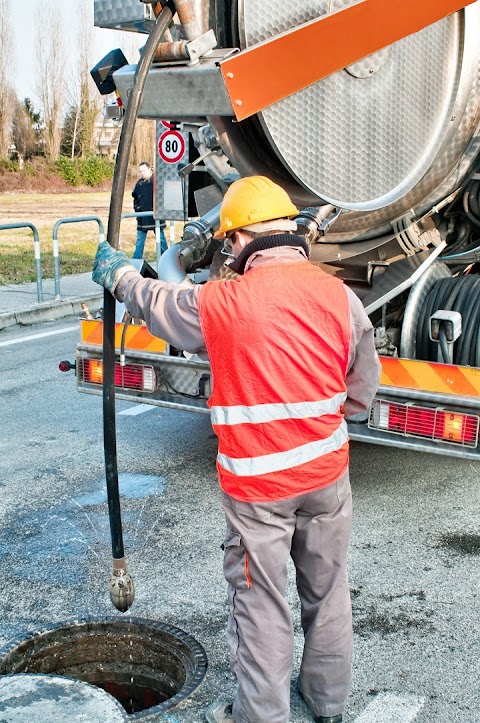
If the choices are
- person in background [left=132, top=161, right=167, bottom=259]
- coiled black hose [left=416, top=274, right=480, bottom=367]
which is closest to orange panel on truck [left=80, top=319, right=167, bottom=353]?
coiled black hose [left=416, top=274, right=480, bottom=367]

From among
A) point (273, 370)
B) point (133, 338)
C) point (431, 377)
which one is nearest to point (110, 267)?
point (273, 370)

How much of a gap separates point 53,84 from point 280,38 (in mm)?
44290

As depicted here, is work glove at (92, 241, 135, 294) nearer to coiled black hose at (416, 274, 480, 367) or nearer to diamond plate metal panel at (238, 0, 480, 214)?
diamond plate metal panel at (238, 0, 480, 214)

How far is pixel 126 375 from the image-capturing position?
17.9 feet

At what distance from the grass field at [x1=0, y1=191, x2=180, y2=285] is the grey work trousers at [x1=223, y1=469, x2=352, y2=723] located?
34.3ft

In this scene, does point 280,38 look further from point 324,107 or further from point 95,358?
point 95,358

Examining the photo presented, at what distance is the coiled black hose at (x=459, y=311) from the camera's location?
4.84 m

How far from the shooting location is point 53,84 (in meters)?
45.7

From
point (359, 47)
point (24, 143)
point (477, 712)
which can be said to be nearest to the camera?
point (477, 712)

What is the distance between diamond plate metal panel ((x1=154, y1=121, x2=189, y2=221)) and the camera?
5.95 m

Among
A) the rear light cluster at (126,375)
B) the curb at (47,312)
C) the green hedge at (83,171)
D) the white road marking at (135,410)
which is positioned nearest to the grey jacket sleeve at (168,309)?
the rear light cluster at (126,375)

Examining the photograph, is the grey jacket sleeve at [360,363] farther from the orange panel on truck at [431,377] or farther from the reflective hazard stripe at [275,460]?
the orange panel on truck at [431,377]

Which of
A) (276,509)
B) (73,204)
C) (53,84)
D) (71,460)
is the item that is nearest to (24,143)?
(53,84)

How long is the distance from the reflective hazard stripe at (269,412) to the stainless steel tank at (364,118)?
158 centimetres
